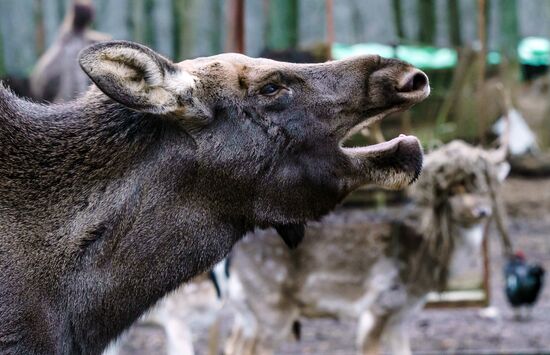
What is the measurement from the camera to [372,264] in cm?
929

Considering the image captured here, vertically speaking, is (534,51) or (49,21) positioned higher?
(49,21)

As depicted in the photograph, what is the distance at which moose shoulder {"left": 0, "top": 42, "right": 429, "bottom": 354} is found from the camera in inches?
134

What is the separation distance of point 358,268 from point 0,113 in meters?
6.12

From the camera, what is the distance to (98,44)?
3273mm

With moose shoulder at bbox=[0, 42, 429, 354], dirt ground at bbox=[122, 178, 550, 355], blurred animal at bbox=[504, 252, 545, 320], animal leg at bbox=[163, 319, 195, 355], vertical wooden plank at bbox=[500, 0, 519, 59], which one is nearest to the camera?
moose shoulder at bbox=[0, 42, 429, 354]

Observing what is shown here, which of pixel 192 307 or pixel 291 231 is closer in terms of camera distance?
pixel 291 231

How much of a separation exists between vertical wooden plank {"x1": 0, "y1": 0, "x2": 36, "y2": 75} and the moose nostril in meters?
9.65

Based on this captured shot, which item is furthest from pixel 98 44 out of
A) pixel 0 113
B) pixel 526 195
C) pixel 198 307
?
pixel 526 195

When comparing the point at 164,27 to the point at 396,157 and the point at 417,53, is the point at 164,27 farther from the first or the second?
the point at 396,157

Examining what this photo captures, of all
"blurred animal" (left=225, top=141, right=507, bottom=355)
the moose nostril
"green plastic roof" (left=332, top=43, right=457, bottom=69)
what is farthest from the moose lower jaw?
"green plastic roof" (left=332, top=43, right=457, bottom=69)

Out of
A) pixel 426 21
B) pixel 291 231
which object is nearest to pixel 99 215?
pixel 291 231

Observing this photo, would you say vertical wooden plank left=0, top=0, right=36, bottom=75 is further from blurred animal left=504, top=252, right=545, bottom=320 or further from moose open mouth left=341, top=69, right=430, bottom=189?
moose open mouth left=341, top=69, right=430, bottom=189

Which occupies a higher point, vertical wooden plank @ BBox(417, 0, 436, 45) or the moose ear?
the moose ear

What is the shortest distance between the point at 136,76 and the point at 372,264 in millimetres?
6177
